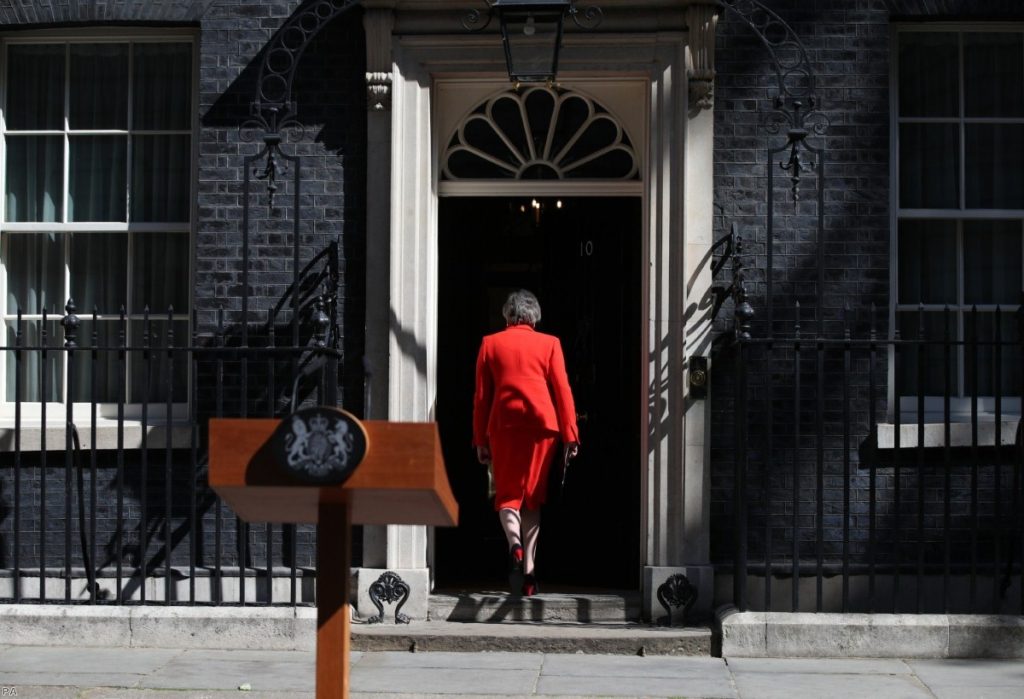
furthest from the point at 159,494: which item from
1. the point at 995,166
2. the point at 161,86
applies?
the point at 995,166

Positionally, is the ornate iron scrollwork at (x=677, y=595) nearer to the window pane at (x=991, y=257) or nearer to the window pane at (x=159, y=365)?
the window pane at (x=991, y=257)

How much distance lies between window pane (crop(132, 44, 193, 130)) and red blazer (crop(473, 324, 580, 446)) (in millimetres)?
2371

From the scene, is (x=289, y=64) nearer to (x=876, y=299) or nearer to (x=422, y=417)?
(x=422, y=417)

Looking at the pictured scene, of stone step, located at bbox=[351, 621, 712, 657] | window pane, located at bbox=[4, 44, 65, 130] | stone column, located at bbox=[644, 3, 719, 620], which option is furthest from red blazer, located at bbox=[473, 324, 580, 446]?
window pane, located at bbox=[4, 44, 65, 130]

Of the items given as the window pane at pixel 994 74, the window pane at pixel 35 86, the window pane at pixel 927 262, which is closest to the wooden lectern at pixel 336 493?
the window pane at pixel 927 262

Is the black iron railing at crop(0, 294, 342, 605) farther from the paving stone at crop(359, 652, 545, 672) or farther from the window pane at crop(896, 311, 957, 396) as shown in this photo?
the window pane at crop(896, 311, 957, 396)

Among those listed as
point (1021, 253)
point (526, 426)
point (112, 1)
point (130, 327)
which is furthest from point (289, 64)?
point (1021, 253)

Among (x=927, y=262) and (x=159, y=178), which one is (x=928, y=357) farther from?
(x=159, y=178)

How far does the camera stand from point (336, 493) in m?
4.47

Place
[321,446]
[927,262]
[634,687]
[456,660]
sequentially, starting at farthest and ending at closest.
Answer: [927,262]
[456,660]
[634,687]
[321,446]

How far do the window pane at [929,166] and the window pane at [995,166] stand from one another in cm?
10

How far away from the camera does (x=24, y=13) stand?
9.33m

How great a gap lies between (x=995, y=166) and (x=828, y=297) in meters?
1.36

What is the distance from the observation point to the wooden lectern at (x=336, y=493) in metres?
4.32
